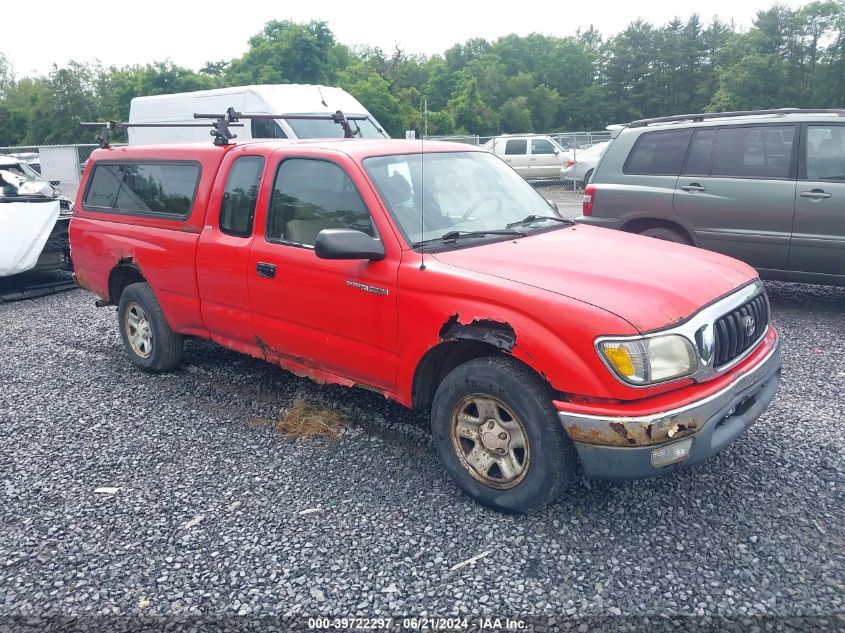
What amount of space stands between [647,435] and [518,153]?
66.4 feet

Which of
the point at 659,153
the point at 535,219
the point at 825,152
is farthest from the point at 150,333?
the point at 825,152

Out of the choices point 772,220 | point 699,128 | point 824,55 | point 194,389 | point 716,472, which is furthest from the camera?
point 824,55

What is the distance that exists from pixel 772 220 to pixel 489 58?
64157 millimetres

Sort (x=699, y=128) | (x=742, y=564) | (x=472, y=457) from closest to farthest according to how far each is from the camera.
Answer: (x=742, y=564)
(x=472, y=457)
(x=699, y=128)

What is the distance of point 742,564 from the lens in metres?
3.04

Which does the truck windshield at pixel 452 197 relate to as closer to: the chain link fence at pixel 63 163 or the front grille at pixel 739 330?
the front grille at pixel 739 330

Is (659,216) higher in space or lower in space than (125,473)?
higher

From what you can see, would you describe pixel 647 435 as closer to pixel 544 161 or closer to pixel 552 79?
pixel 544 161

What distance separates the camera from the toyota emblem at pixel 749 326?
355 cm

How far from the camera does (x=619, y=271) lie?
3.50 meters

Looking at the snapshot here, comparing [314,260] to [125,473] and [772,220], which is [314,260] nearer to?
[125,473]

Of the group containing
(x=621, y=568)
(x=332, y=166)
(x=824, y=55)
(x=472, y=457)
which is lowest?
(x=621, y=568)

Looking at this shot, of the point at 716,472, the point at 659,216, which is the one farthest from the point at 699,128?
the point at 716,472

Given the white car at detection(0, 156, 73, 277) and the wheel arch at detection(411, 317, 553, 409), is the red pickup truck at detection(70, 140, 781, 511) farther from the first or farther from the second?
the white car at detection(0, 156, 73, 277)
